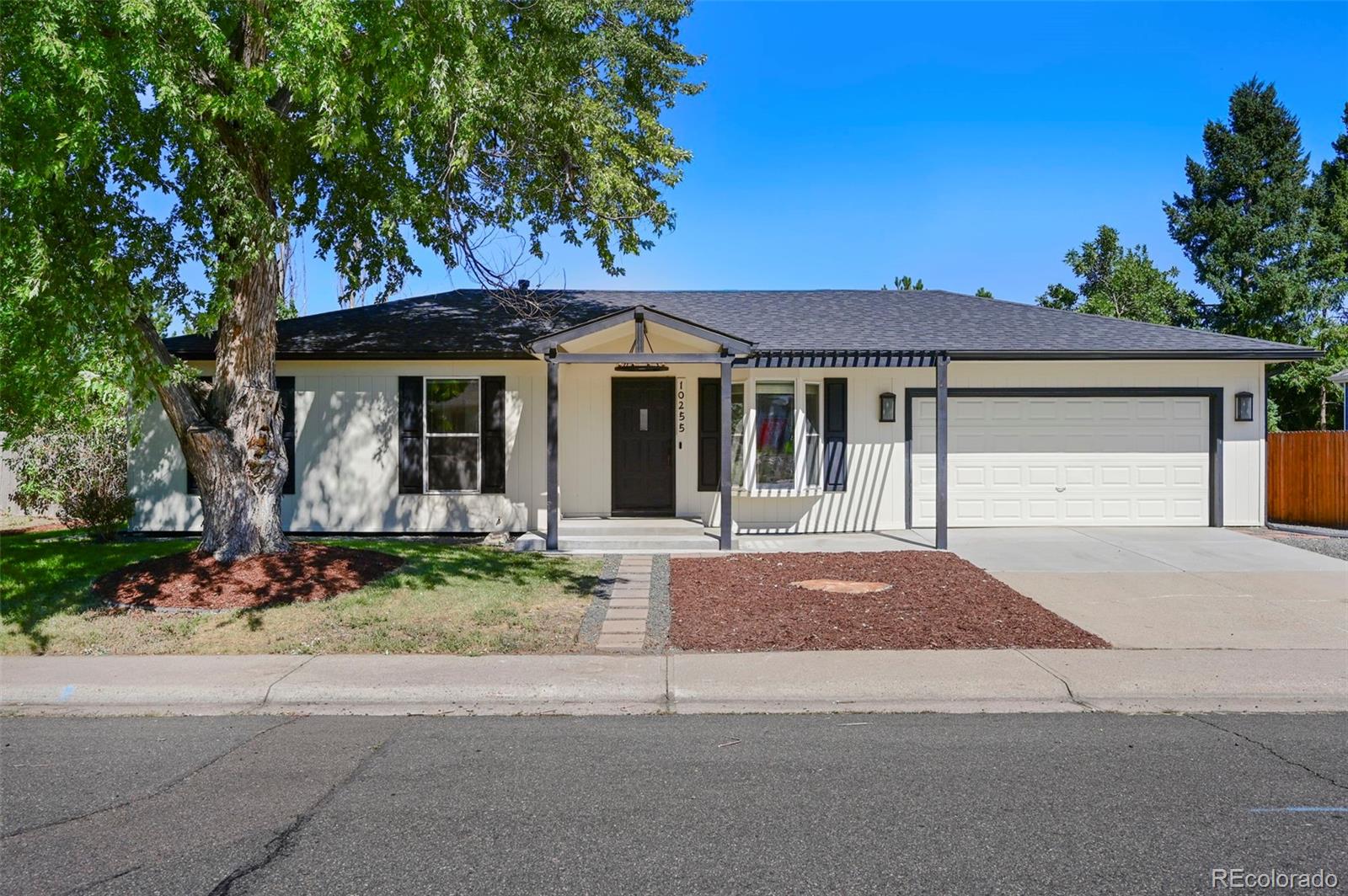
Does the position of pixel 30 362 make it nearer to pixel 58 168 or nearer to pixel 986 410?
pixel 58 168

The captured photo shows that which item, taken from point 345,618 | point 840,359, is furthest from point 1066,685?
point 840,359

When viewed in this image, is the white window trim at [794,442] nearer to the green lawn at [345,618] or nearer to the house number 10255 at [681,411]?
the house number 10255 at [681,411]

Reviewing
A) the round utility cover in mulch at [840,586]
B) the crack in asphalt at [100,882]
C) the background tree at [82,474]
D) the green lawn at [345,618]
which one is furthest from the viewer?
the background tree at [82,474]

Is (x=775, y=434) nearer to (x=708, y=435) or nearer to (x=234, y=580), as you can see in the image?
(x=708, y=435)

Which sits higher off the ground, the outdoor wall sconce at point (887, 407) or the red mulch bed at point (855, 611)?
the outdoor wall sconce at point (887, 407)

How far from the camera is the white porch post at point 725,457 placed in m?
11.2

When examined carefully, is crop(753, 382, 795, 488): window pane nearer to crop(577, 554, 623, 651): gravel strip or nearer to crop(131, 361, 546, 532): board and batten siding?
crop(577, 554, 623, 651): gravel strip

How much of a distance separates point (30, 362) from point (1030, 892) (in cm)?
805

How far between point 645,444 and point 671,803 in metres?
9.28

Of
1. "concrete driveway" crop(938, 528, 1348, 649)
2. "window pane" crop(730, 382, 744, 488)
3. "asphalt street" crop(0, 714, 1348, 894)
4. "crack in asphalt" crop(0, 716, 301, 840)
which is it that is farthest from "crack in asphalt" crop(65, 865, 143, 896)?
"window pane" crop(730, 382, 744, 488)

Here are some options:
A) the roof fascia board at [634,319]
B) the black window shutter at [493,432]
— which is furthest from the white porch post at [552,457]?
the black window shutter at [493,432]

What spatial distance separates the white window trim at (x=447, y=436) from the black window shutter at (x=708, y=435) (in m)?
3.34

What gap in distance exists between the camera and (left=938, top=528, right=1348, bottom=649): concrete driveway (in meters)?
7.28

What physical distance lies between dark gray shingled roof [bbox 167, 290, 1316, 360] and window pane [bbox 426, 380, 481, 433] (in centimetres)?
53
